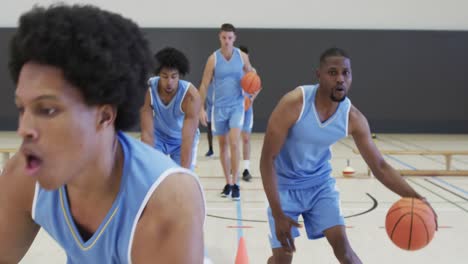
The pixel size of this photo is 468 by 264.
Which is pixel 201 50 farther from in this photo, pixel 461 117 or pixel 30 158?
pixel 30 158

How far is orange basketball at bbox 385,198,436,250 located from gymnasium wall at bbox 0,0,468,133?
34.5 feet

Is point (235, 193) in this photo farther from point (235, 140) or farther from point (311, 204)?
point (311, 204)

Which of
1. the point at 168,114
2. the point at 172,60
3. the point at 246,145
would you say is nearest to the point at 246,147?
the point at 246,145

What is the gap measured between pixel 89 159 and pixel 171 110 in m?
3.84

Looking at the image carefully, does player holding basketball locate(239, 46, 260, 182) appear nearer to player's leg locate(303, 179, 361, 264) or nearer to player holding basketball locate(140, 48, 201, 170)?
player holding basketball locate(140, 48, 201, 170)

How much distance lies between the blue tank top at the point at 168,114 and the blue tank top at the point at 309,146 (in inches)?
57.4

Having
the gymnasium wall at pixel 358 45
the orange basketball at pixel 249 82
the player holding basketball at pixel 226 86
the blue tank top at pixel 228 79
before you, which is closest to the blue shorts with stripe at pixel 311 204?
the player holding basketball at pixel 226 86

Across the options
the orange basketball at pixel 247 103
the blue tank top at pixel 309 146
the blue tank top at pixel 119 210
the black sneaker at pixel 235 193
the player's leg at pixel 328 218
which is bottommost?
the black sneaker at pixel 235 193

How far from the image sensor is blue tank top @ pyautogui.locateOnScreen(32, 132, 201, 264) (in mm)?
1469

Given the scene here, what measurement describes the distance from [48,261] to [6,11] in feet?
36.6

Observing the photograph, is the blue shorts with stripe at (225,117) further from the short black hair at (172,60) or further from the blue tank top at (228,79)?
the short black hair at (172,60)

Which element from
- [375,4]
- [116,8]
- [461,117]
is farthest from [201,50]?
[461,117]

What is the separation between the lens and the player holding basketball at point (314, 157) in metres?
3.64

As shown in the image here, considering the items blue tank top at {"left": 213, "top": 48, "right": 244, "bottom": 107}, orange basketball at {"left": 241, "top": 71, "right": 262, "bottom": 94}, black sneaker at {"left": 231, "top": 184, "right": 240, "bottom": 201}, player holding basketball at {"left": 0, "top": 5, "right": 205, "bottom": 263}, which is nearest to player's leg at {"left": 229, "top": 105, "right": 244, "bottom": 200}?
black sneaker at {"left": 231, "top": 184, "right": 240, "bottom": 201}
